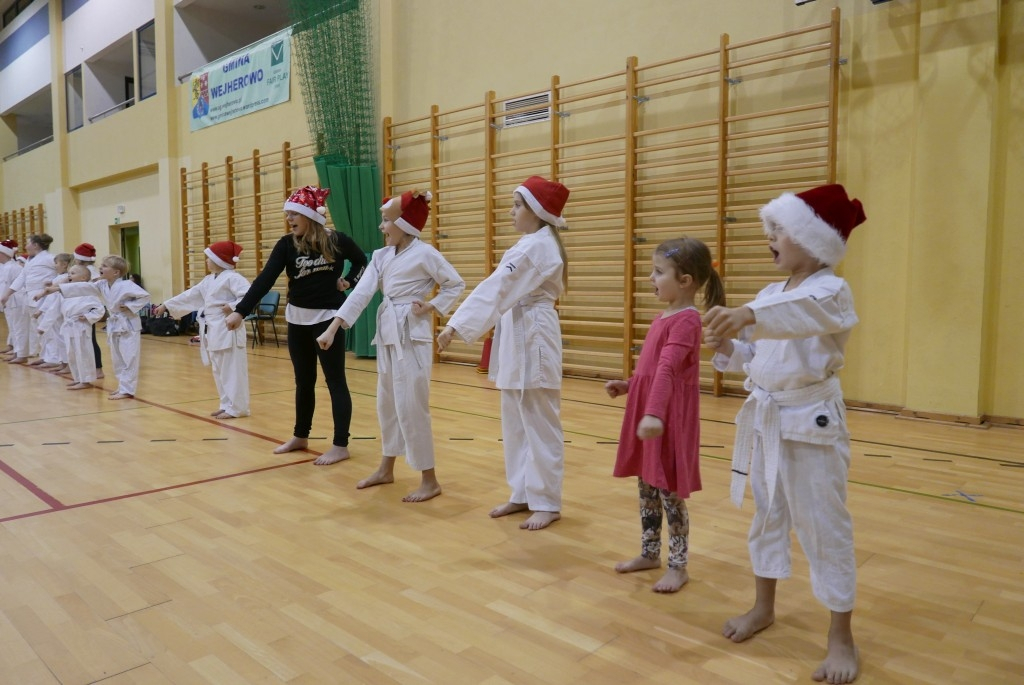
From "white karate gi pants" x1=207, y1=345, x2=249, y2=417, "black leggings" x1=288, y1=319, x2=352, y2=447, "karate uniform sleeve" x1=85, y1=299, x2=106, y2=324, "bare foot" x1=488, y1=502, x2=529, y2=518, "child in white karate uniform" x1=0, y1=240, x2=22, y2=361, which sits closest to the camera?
"bare foot" x1=488, y1=502, x2=529, y2=518

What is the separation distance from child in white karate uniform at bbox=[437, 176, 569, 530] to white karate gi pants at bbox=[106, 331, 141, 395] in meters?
4.39

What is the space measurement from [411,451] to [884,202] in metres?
3.88

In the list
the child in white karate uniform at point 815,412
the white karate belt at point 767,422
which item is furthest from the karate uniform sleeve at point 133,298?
the child in white karate uniform at point 815,412

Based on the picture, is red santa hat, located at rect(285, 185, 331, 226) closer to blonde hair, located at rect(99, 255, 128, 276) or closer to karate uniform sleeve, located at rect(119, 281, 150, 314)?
karate uniform sleeve, located at rect(119, 281, 150, 314)

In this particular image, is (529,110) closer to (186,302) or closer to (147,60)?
(186,302)

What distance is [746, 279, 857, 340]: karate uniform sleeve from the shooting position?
1.57m

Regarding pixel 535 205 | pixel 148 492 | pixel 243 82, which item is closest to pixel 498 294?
→ pixel 535 205

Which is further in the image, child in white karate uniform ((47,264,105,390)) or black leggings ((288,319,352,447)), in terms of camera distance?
child in white karate uniform ((47,264,105,390))

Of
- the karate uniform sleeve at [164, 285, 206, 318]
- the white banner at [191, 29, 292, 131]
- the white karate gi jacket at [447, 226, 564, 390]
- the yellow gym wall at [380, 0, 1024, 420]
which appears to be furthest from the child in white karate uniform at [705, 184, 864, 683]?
the white banner at [191, 29, 292, 131]

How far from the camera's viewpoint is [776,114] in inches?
210

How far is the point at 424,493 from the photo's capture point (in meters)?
3.23

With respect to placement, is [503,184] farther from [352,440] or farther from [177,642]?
[177,642]

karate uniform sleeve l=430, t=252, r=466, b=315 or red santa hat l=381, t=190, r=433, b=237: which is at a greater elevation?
red santa hat l=381, t=190, r=433, b=237

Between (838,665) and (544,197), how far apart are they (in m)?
1.83
